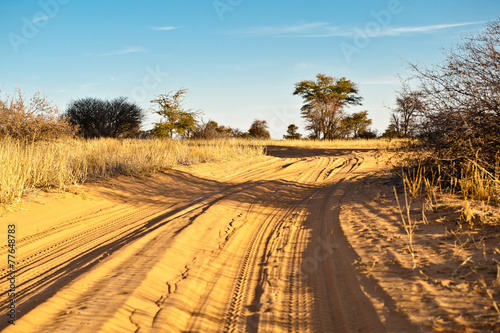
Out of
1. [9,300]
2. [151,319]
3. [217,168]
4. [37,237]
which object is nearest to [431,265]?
[151,319]

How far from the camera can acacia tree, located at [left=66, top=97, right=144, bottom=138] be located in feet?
96.3

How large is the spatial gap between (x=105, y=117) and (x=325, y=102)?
26231 millimetres

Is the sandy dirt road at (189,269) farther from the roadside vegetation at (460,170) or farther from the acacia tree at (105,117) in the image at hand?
the acacia tree at (105,117)

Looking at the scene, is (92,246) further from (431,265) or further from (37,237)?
(431,265)

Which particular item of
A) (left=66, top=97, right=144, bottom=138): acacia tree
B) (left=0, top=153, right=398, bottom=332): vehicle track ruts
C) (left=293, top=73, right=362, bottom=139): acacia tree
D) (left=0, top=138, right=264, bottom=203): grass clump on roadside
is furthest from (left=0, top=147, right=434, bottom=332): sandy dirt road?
(left=293, top=73, right=362, bottom=139): acacia tree

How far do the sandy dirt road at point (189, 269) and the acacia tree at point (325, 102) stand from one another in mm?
36239

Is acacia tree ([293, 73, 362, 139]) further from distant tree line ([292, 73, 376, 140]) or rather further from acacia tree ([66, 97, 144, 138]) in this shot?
acacia tree ([66, 97, 144, 138])

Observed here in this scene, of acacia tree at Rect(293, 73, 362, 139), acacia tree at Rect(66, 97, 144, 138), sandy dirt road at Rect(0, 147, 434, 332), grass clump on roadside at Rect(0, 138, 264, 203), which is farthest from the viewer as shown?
acacia tree at Rect(293, 73, 362, 139)

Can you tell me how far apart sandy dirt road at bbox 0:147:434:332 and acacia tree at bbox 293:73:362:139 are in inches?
1427

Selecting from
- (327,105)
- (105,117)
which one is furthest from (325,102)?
(105,117)

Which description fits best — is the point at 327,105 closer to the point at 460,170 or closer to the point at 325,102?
the point at 325,102

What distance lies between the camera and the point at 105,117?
2950 cm

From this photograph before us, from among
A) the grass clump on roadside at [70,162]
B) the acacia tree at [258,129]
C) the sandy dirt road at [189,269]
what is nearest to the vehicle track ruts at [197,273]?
the sandy dirt road at [189,269]

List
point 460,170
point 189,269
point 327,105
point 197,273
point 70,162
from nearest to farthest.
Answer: point 197,273 < point 189,269 < point 460,170 < point 70,162 < point 327,105
